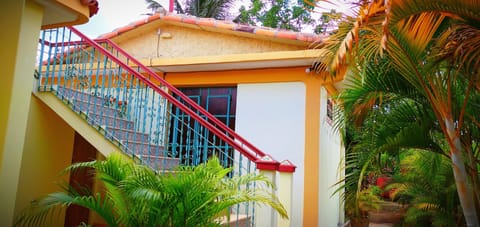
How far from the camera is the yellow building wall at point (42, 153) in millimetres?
4965

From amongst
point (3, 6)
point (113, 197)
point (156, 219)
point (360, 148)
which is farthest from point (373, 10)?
point (3, 6)

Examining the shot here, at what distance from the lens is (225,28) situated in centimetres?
804

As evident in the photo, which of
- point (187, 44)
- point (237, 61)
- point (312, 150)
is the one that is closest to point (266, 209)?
point (312, 150)

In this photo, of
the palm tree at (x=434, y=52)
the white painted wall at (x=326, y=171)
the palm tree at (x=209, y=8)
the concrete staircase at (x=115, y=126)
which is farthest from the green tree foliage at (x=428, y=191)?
the palm tree at (x=209, y=8)

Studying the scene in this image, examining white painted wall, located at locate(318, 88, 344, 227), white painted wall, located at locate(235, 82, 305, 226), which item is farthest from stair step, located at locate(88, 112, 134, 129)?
white painted wall, located at locate(318, 88, 344, 227)

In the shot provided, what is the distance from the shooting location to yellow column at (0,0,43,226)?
3.76 meters

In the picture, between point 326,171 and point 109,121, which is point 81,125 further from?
point 326,171

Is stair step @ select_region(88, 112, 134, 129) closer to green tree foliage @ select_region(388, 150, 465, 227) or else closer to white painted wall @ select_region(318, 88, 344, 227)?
white painted wall @ select_region(318, 88, 344, 227)

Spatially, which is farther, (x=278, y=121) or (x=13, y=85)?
(x=278, y=121)

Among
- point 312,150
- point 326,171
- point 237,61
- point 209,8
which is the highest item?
point 209,8

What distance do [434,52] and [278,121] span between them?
171 inches

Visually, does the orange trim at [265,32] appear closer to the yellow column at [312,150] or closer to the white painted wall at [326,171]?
the yellow column at [312,150]

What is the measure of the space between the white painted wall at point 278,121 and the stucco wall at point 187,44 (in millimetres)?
811

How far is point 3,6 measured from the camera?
386 centimetres
